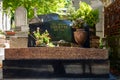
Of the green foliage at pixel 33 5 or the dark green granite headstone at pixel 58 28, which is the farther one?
the green foliage at pixel 33 5

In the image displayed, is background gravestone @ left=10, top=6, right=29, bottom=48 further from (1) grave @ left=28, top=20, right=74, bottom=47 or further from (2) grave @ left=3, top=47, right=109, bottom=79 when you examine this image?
(2) grave @ left=3, top=47, right=109, bottom=79

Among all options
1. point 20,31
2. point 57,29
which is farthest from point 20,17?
point 57,29

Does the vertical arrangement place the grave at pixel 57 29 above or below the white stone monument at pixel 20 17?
below

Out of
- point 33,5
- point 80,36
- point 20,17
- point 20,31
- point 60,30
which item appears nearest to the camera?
point 80,36

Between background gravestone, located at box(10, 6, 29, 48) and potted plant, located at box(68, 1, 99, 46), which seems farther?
background gravestone, located at box(10, 6, 29, 48)

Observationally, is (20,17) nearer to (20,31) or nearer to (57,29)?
(20,31)

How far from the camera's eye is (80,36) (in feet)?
33.1

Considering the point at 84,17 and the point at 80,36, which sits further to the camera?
the point at 84,17

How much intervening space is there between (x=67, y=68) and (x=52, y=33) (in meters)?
4.58

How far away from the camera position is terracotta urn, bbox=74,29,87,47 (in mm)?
9938

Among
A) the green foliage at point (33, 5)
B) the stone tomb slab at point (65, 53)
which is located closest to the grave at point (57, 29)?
the stone tomb slab at point (65, 53)

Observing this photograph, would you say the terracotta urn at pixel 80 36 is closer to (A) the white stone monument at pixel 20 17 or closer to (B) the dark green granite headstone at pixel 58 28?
(B) the dark green granite headstone at pixel 58 28

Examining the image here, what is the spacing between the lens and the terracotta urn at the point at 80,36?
9.94 m

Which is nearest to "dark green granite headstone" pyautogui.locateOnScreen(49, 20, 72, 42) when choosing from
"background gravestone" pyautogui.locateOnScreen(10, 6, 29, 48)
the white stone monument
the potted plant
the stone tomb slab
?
the potted plant
